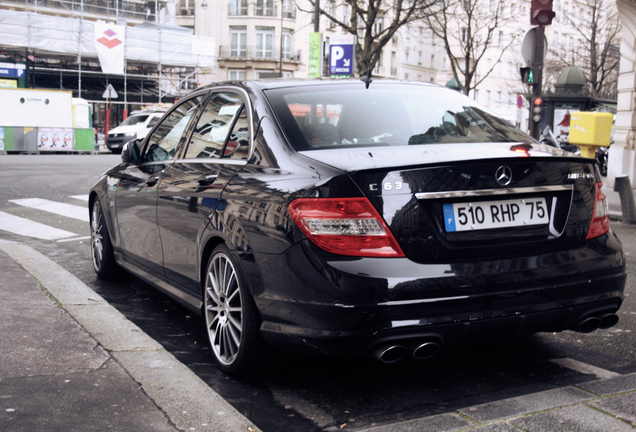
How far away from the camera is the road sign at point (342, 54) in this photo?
20.7 m

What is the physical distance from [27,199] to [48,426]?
34.9 ft

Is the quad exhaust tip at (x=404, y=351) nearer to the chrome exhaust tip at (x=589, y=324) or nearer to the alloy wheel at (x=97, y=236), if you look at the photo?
the chrome exhaust tip at (x=589, y=324)

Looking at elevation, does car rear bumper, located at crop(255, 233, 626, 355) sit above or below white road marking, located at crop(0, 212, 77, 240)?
above

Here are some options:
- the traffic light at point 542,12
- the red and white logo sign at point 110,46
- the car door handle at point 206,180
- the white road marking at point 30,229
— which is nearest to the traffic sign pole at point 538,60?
the traffic light at point 542,12

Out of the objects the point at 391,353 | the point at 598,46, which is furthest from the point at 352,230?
the point at 598,46

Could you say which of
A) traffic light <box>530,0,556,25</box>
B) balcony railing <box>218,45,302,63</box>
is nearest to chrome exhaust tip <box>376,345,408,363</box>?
traffic light <box>530,0,556,25</box>

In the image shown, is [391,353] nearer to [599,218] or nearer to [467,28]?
[599,218]

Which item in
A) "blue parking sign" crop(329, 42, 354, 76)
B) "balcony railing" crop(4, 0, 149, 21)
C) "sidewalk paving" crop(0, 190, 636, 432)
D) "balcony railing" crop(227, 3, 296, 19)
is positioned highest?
"balcony railing" crop(227, 3, 296, 19)

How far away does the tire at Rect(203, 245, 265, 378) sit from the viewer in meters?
3.58

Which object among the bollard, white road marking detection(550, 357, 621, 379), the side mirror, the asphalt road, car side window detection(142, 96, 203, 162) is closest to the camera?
the asphalt road

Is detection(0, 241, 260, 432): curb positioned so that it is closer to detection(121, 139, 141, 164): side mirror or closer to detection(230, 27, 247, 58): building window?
detection(121, 139, 141, 164): side mirror

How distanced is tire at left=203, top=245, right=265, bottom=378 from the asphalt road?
95 mm

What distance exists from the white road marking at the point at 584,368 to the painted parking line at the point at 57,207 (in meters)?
7.75

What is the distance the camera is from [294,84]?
14.2ft
